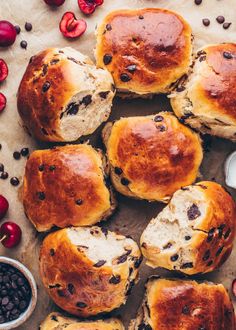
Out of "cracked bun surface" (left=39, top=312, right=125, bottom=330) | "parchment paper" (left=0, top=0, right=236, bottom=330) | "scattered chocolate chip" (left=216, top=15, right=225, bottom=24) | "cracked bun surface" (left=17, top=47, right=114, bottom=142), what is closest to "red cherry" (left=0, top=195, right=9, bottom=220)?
"parchment paper" (left=0, top=0, right=236, bottom=330)

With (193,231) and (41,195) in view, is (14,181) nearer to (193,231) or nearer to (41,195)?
(41,195)

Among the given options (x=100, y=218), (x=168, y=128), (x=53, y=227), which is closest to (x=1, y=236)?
(x=53, y=227)

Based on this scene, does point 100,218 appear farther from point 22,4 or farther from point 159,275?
point 22,4

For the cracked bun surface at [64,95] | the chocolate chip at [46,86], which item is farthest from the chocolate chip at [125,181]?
the chocolate chip at [46,86]

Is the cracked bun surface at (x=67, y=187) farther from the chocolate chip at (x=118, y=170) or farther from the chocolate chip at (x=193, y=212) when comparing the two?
the chocolate chip at (x=193, y=212)

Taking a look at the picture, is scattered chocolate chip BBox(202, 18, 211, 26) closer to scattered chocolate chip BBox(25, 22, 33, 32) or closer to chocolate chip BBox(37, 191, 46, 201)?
scattered chocolate chip BBox(25, 22, 33, 32)
